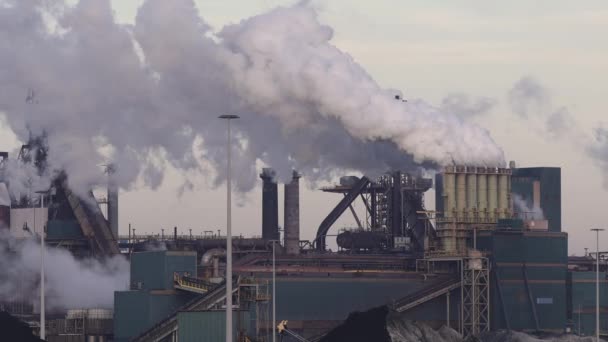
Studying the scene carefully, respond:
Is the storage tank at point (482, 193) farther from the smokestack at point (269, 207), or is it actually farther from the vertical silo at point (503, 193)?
the smokestack at point (269, 207)

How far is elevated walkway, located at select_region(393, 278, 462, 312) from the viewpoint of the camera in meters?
136

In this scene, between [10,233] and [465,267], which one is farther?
[10,233]

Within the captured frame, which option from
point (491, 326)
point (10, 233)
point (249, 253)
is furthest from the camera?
point (10, 233)

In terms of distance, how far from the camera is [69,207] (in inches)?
6122

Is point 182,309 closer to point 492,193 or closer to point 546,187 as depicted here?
point 492,193

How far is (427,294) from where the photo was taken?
137 m

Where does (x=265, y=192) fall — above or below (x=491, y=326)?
above

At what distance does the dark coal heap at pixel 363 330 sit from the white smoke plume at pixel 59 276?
57319mm

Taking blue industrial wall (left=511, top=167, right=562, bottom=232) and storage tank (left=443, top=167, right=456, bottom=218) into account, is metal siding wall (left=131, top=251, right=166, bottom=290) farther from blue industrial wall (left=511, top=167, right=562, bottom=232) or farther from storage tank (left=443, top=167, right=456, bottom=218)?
blue industrial wall (left=511, top=167, right=562, bottom=232)

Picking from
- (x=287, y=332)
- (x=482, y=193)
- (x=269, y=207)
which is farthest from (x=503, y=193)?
(x=287, y=332)

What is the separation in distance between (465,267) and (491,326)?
534cm

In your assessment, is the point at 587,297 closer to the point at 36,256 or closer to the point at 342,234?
the point at 342,234

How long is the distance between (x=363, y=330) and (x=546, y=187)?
102 metres

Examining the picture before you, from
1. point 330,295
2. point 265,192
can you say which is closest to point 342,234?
point 265,192
